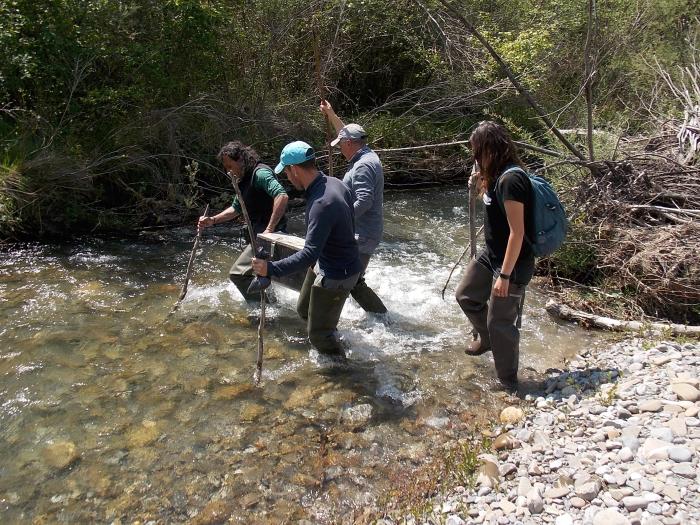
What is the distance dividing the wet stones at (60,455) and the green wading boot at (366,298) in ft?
10.4

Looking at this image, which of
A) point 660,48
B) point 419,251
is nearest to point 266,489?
point 419,251

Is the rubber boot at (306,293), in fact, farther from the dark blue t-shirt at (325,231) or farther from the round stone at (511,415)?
the round stone at (511,415)

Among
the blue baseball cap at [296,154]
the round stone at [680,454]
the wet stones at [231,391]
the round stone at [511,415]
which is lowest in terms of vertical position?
the wet stones at [231,391]

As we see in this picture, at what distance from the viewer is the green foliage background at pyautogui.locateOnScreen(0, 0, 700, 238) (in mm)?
8672

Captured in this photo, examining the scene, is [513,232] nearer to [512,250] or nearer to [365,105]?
[512,250]

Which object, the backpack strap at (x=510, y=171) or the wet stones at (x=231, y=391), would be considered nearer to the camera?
the backpack strap at (x=510, y=171)

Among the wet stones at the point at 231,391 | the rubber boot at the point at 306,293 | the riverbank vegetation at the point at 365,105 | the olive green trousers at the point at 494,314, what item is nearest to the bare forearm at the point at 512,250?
the olive green trousers at the point at 494,314

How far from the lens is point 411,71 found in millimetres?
14602

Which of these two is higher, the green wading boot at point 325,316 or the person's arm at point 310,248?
the person's arm at point 310,248

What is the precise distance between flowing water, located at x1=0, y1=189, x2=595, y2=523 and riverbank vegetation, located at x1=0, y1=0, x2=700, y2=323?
3.60 ft

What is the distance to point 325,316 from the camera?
5184 millimetres

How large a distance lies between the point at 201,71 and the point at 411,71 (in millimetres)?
6132

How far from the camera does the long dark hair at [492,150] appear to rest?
412cm

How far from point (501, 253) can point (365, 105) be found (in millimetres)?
11225
